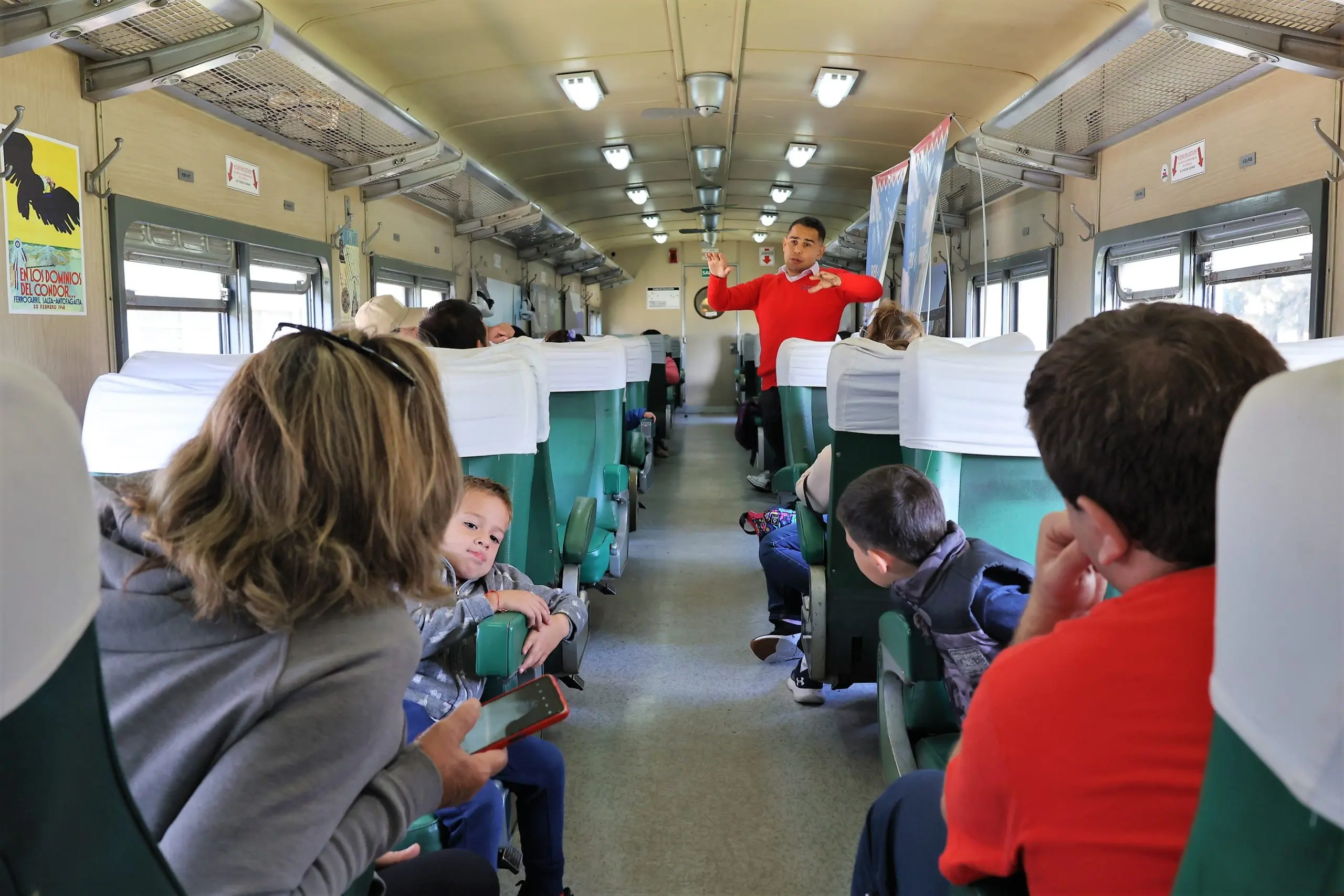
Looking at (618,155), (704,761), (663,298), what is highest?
(618,155)

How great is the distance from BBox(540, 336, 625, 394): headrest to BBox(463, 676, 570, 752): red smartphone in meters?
2.85

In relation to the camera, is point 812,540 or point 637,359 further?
point 637,359

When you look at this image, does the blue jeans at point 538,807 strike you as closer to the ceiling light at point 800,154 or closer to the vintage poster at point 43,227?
the vintage poster at point 43,227

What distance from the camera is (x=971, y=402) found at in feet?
7.60

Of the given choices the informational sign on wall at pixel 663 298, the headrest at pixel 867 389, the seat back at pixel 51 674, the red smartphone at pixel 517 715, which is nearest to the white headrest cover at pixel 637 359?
the headrest at pixel 867 389

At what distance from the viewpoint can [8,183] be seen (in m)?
3.21

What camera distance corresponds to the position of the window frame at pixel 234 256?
3883 millimetres

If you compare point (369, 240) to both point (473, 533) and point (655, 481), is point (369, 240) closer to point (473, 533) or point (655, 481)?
point (655, 481)

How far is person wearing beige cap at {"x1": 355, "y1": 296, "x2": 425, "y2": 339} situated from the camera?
12.7 ft

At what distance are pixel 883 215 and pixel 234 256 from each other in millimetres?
4250

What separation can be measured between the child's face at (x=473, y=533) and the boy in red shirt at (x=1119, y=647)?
49.0 inches

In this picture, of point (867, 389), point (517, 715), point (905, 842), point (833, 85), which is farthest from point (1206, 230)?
point (517, 715)

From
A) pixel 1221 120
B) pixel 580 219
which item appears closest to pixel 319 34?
pixel 1221 120

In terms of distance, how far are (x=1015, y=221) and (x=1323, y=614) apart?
8.13 metres
